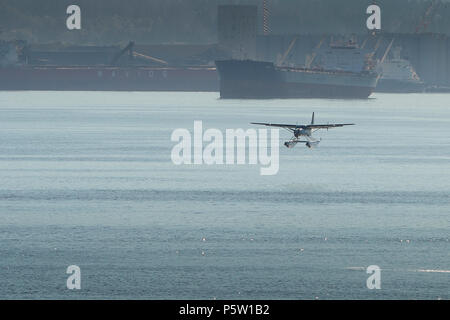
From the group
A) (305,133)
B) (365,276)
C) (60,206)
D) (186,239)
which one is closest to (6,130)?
(305,133)

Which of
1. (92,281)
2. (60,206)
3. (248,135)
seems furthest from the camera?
(248,135)

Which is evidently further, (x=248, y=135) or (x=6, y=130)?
(x=6, y=130)

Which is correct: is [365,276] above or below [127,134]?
below

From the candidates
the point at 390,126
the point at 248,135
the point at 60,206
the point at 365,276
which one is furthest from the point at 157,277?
the point at 390,126

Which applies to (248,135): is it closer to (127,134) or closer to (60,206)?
(127,134)
